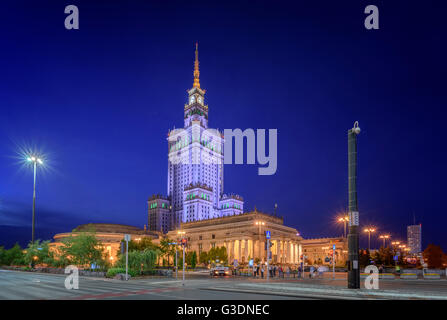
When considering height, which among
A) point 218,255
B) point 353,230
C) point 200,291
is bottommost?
point 218,255

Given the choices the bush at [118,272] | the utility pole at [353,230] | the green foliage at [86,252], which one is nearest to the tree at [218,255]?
the green foliage at [86,252]

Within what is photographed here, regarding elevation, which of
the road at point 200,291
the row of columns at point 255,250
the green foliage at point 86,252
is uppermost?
the road at point 200,291

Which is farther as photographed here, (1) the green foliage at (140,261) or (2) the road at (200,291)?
(1) the green foliage at (140,261)

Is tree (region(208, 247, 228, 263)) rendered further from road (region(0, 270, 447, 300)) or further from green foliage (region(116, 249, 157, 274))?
road (region(0, 270, 447, 300))

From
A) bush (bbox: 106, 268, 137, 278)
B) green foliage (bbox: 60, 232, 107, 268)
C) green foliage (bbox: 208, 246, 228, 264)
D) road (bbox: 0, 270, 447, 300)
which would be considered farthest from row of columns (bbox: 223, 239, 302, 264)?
road (bbox: 0, 270, 447, 300)

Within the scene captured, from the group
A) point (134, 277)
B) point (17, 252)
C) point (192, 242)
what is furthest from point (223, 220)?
point (134, 277)

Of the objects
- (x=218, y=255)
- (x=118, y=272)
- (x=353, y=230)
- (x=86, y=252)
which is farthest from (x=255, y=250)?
(x=353, y=230)

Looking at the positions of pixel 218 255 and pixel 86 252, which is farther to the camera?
pixel 218 255

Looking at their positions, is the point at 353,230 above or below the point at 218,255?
above

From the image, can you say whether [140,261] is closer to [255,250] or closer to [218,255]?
[218,255]

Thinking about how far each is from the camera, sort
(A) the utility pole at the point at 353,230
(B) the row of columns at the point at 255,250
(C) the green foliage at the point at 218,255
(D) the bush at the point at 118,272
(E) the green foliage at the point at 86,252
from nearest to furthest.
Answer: (A) the utility pole at the point at 353,230 → (D) the bush at the point at 118,272 → (E) the green foliage at the point at 86,252 → (C) the green foliage at the point at 218,255 → (B) the row of columns at the point at 255,250

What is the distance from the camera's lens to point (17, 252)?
4053 inches

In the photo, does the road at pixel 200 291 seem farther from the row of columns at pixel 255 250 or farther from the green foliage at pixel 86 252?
the row of columns at pixel 255 250
